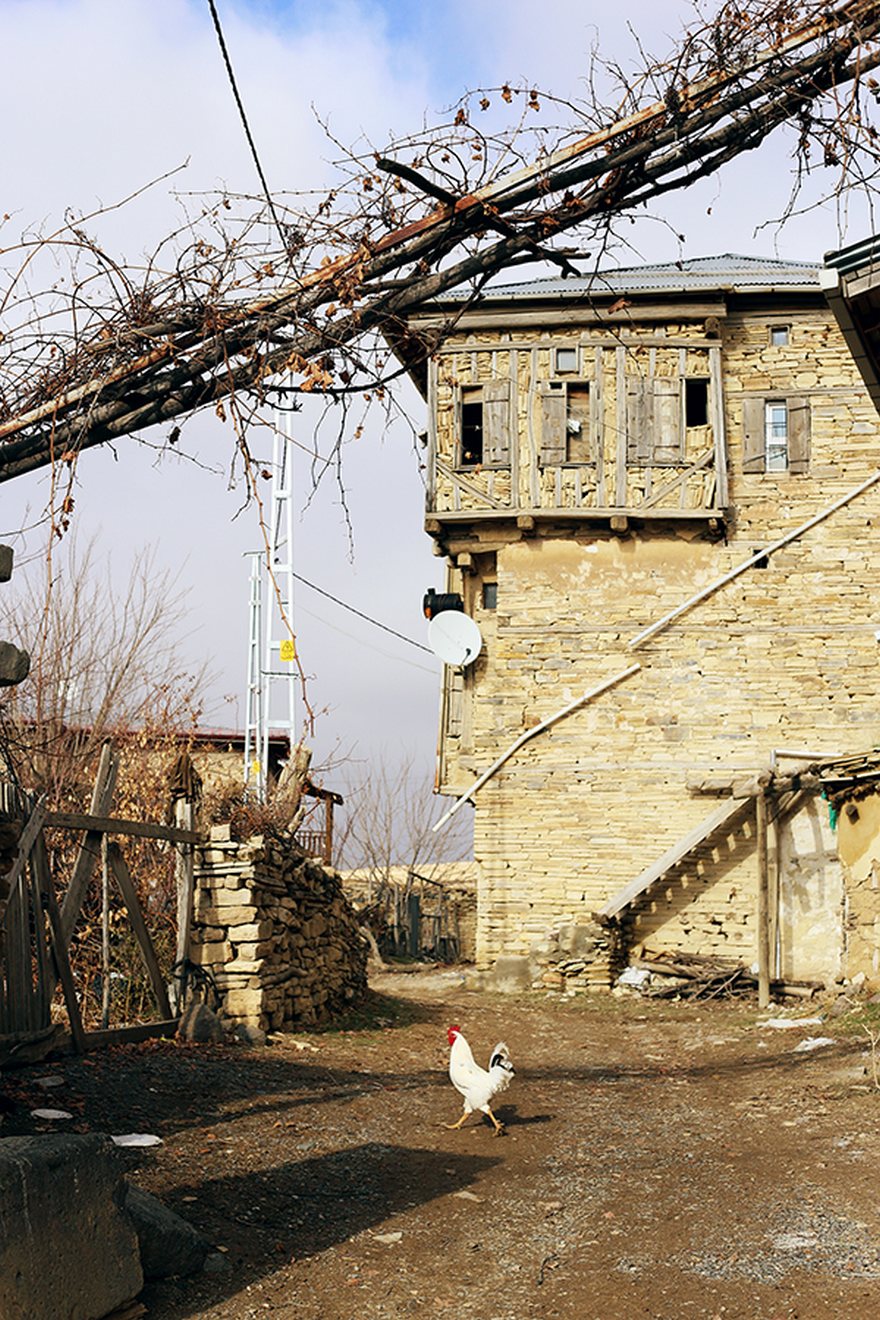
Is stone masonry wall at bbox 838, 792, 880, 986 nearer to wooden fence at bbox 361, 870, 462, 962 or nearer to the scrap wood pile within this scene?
the scrap wood pile

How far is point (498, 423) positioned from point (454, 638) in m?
3.35

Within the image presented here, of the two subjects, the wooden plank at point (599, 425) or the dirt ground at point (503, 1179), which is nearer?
the dirt ground at point (503, 1179)

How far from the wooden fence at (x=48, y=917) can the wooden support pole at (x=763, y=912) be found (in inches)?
324

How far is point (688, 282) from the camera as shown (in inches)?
815

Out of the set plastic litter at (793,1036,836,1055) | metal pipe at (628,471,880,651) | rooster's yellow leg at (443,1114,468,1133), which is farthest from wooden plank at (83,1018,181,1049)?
metal pipe at (628,471,880,651)

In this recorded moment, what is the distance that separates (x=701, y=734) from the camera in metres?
19.5

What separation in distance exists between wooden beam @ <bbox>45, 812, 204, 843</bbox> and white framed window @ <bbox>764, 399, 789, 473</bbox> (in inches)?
474

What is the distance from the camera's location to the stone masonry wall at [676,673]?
19250mm

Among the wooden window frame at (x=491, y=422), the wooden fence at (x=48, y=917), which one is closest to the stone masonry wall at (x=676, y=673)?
the wooden window frame at (x=491, y=422)

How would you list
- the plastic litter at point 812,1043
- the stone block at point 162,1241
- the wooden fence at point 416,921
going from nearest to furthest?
the stone block at point 162,1241, the plastic litter at point 812,1043, the wooden fence at point 416,921

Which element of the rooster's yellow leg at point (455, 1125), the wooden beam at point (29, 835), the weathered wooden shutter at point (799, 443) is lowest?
the rooster's yellow leg at point (455, 1125)

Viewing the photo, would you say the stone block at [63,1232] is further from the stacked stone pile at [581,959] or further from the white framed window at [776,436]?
the white framed window at [776,436]

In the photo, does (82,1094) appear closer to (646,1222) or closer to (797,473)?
(646,1222)

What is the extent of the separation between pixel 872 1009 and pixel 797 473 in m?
9.51
